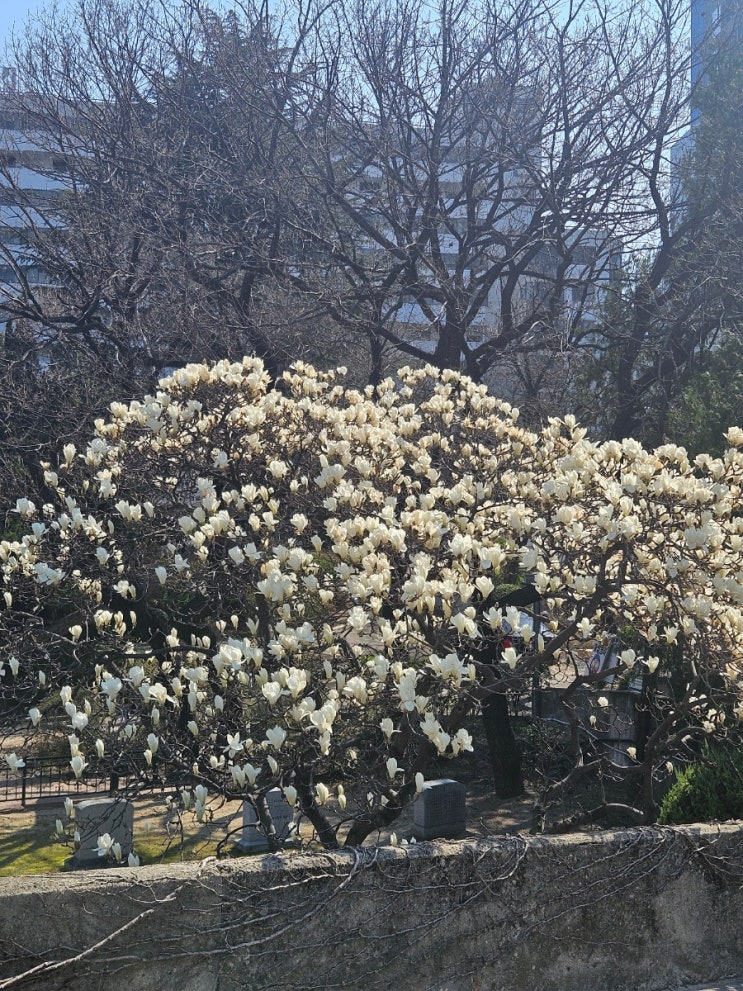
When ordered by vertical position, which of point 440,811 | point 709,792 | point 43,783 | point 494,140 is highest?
point 494,140

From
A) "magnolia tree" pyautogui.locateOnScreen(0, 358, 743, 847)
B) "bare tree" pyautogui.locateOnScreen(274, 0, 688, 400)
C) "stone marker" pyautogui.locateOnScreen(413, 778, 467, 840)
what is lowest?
"stone marker" pyautogui.locateOnScreen(413, 778, 467, 840)

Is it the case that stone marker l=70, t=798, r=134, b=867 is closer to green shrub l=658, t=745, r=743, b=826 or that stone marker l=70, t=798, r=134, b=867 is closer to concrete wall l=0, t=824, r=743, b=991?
green shrub l=658, t=745, r=743, b=826

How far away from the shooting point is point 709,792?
640 centimetres

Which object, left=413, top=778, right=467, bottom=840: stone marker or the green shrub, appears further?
left=413, top=778, right=467, bottom=840: stone marker

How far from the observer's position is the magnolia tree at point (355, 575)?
543 cm

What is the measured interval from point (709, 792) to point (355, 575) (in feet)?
9.29

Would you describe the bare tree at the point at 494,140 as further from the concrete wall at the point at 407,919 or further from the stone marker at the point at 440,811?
the concrete wall at the point at 407,919

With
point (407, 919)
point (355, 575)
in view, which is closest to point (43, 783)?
point (355, 575)

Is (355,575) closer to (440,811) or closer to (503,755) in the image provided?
(440,811)

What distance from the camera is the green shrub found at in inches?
248

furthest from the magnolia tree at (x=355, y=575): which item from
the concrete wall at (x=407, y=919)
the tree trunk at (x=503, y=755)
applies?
the tree trunk at (x=503, y=755)

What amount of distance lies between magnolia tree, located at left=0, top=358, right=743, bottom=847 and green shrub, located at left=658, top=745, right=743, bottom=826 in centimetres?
24

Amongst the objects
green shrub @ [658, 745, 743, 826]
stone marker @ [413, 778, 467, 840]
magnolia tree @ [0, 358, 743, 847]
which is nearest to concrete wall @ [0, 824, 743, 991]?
magnolia tree @ [0, 358, 743, 847]

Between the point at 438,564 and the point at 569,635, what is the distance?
93cm
